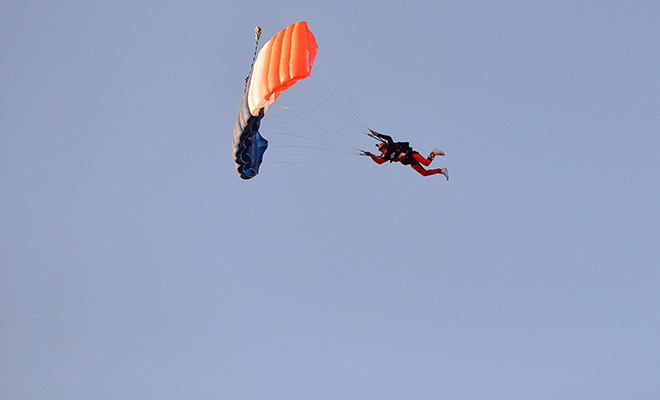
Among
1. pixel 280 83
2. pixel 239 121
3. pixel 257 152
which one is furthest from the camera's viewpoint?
pixel 257 152

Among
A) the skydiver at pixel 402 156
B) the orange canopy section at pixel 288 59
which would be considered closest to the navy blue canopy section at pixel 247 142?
the orange canopy section at pixel 288 59

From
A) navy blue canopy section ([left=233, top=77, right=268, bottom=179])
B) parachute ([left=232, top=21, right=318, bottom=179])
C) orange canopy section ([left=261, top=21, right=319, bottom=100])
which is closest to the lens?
orange canopy section ([left=261, top=21, right=319, bottom=100])

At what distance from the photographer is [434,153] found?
18.0 metres

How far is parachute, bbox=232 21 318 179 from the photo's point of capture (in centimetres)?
1516

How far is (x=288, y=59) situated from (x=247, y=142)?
2717 mm

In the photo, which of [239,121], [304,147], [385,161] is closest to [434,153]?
[385,161]

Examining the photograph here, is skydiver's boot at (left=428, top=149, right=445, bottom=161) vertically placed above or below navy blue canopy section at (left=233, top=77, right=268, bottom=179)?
above

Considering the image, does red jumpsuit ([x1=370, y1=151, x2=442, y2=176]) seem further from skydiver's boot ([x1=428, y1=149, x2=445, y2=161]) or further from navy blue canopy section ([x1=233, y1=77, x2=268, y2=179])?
navy blue canopy section ([x1=233, y1=77, x2=268, y2=179])

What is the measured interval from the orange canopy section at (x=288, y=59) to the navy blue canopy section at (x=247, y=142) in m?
0.83

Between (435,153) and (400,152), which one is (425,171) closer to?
(435,153)

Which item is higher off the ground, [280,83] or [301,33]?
[301,33]

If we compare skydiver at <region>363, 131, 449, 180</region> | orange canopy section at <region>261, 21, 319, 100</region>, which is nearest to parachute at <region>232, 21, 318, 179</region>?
orange canopy section at <region>261, 21, 319, 100</region>

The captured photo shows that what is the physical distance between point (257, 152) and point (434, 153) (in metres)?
4.94

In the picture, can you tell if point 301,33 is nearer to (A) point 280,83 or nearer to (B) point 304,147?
(A) point 280,83
